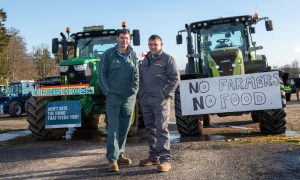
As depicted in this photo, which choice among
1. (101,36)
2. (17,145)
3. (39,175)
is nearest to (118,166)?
(39,175)

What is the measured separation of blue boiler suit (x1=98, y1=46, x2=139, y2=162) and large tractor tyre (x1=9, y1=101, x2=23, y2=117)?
62.3ft

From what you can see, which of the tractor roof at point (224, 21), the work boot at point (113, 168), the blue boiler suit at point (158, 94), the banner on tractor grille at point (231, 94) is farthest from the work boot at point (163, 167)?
the tractor roof at point (224, 21)

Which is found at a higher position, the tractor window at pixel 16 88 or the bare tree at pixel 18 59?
the bare tree at pixel 18 59

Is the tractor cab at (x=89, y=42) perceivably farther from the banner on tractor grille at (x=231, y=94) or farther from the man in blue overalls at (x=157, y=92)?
the man in blue overalls at (x=157, y=92)

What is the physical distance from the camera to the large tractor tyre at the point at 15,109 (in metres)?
23.7

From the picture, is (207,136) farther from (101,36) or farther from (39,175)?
(39,175)

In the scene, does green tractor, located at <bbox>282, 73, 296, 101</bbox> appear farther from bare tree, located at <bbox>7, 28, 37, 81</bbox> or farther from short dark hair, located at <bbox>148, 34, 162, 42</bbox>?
bare tree, located at <bbox>7, 28, 37, 81</bbox>

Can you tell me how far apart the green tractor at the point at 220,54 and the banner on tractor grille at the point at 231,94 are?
0.60 ft

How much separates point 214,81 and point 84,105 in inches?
122

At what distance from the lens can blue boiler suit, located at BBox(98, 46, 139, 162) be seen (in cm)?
598

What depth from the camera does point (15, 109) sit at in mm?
23922

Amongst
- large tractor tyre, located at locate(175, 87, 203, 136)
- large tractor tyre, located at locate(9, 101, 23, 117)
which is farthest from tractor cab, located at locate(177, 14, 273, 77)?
large tractor tyre, located at locate(9, 101, 23, 117)

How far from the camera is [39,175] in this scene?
230 inches

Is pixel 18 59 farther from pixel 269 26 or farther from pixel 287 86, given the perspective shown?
pixel 269 26
